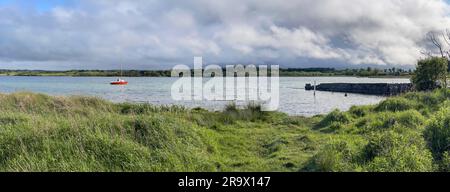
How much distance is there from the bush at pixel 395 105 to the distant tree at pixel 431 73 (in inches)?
447

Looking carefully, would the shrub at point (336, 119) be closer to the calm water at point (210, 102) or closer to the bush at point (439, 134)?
the bush at point (439, 134)

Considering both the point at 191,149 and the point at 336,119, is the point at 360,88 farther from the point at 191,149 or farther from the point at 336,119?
the point at 191,149

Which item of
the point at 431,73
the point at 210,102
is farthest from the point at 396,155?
the point at 210,102

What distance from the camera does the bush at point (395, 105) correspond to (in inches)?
698

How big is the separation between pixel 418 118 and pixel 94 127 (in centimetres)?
1029

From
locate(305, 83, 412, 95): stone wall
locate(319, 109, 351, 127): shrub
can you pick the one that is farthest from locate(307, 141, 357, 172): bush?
locate(305, 83, 412, 95): stone wall

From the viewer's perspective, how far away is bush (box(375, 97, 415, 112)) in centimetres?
1773

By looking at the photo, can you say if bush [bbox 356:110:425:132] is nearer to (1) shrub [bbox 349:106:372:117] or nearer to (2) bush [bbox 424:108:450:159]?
(2) bush [bbox 424:108:450:159]

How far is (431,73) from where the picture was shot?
93.2 ft

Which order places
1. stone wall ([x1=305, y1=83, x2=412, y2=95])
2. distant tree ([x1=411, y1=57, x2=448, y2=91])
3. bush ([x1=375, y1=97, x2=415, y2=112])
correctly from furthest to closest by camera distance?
1. stone wall ([x1=305, y1=83, x2=412, y2=95])
2. distant tree ([x1=411, y1=57, x2=448, y2=91])
3. bush ([x1=375, y1=97, x2=415, y2=112])

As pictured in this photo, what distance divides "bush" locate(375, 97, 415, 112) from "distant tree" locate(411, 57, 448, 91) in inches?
447

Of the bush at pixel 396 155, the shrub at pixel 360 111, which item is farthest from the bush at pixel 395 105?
the bush at pixel 396 155

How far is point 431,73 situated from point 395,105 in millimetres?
12356
